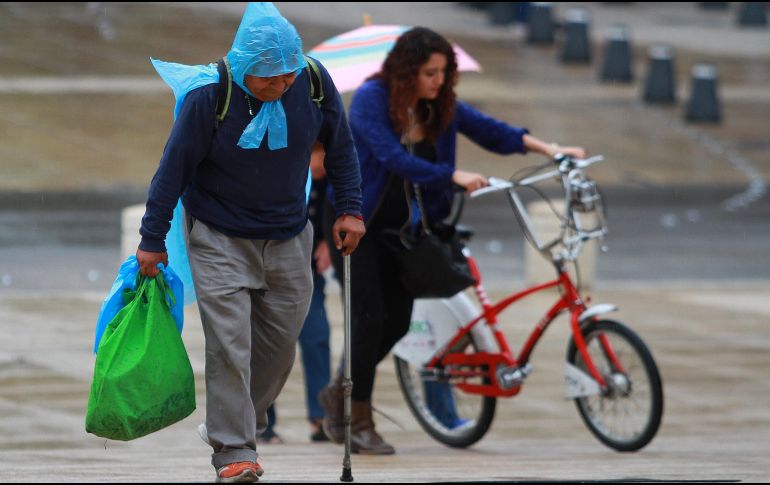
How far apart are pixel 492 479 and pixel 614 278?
24.4 ft

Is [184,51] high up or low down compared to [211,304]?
down

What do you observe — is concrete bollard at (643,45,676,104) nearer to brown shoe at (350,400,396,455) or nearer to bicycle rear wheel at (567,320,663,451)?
bicycle rear wheel at (567,320,663,451)

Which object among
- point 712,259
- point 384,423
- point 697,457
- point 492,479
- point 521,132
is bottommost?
point 712,259

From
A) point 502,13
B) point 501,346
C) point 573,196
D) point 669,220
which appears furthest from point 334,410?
point 502,13

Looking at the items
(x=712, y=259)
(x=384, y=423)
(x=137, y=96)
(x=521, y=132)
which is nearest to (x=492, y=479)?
(x=521, y=132)

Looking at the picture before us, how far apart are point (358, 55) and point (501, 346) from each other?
1461mm

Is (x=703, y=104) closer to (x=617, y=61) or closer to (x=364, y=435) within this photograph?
(x=617, y=61)

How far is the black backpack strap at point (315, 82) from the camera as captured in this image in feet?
17.5

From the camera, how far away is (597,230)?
6617 mm

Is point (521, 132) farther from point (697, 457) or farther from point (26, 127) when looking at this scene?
point (26, 127)

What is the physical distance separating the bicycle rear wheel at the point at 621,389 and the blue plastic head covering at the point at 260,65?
6.73 feet

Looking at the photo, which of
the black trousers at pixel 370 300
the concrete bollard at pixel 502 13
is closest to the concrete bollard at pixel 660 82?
the concrete bollard at pixel 502 13

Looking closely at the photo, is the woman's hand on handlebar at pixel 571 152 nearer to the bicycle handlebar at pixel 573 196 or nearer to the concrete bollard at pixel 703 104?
the bicycle handlebar at pixel 573 196

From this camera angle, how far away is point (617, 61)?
2373 cm
